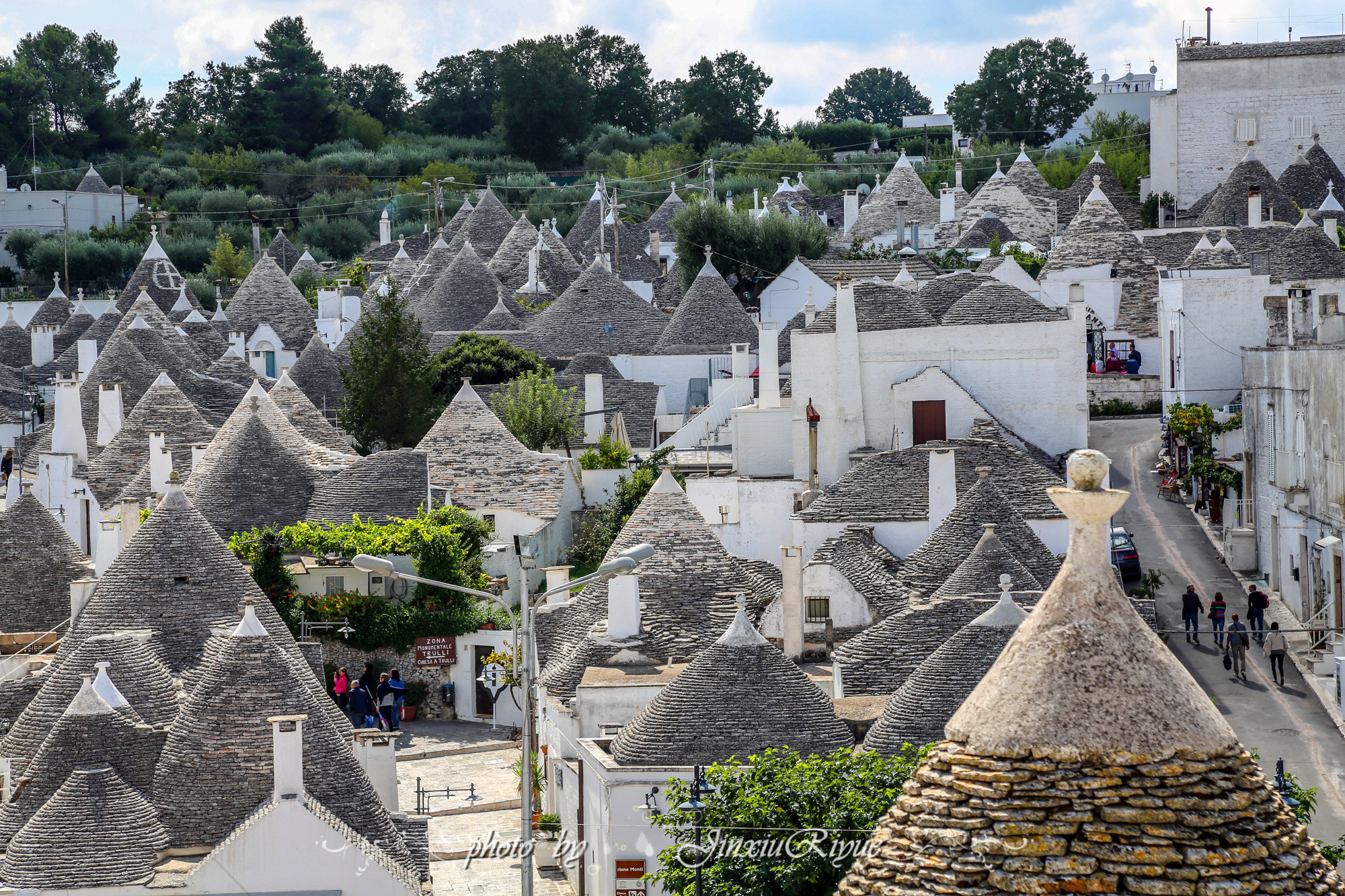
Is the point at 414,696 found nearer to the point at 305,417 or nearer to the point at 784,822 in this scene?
the point at 305,417

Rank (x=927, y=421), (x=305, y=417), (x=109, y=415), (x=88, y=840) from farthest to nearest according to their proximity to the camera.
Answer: (x=305, y=417) → (x=109, y=415) → (x=927, y=421) → (x=88, y=840)

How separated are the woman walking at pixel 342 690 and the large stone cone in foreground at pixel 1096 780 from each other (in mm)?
26764

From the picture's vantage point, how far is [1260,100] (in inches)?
2660

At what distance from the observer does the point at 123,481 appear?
44.8 metres

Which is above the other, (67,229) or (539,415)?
(67,229)

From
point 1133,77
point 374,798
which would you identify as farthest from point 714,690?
point 1133,77

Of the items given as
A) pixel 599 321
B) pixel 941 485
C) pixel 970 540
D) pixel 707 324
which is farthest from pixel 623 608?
pixel 599 321

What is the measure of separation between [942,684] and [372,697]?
16.7 m

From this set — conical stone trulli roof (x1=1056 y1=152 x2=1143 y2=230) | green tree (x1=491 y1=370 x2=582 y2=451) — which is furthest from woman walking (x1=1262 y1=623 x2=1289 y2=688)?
conical stone trulli roof (x1=1056 y1=152 x2=1143 y2=230)

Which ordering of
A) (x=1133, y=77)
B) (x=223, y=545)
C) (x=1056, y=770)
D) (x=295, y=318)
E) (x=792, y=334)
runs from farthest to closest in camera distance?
(x=1133, y=77)
(x=295, y=318)
(x=792, y=334)
(x=223, y=545)
(x=1056, y=770)

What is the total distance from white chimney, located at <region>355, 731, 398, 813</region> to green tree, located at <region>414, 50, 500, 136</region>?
339 ft

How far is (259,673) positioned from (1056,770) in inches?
668

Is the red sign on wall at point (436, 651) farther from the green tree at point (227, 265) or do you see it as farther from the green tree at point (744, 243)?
the green tree at point (227, 265)

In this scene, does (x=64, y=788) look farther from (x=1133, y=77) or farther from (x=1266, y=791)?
(x=1133, y=77)
